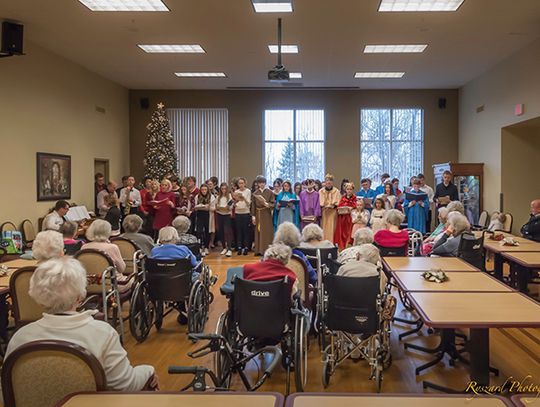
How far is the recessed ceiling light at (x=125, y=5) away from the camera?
21.8 feet

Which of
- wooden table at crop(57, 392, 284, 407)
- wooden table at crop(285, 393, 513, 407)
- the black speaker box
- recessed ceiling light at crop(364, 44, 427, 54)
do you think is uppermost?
recessed ceiling light at crop(364, 44, 427, 54)

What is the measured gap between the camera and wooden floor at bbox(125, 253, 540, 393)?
3666 millimetres

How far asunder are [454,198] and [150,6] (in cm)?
739

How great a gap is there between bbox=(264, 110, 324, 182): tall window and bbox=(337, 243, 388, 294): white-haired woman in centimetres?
956

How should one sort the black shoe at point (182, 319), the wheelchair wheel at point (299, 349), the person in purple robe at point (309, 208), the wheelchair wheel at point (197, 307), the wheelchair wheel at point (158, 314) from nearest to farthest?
the wheelchair wheel at point (299, 349) → the wheelchair wheel at point (197, 307) → the wheelchair wheel at point (158, 314) → the black shoe at point (182, 319) → the person in purple robe at point (309, 208)

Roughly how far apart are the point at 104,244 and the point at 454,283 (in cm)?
329

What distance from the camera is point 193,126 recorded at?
13.4m

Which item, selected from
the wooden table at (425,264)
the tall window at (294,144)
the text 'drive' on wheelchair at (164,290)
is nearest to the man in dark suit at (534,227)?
the wooden table at (425,264)

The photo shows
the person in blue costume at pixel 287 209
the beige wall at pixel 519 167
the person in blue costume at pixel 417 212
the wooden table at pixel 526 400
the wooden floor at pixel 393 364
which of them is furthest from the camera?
the person in blue costume at pixel 417 212

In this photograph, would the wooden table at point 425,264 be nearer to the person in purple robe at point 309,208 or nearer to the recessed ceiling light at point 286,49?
the person in purple robe at point 309,208

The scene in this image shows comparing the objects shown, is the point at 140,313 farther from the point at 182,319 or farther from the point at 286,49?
the point at 286,49

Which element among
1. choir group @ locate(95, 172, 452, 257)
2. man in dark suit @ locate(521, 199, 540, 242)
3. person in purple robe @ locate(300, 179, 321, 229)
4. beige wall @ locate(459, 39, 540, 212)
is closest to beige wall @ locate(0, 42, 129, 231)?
choir group @ locate(95, 172, 452, 257)

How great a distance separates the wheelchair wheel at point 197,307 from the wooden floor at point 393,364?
0.21 meters

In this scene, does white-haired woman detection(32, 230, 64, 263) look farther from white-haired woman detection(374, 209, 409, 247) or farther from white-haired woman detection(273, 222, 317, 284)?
white-haired woman detection(374, 209, 409, 247)
